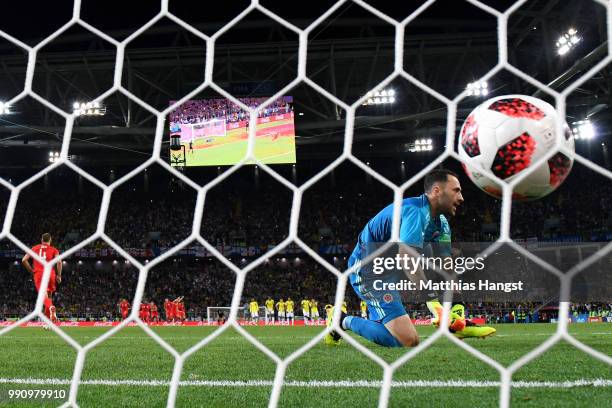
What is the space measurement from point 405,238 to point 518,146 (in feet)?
3.68

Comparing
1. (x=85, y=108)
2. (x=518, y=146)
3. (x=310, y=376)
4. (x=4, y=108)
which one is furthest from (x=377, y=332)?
(x=4, y=108)

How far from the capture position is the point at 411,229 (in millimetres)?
3285

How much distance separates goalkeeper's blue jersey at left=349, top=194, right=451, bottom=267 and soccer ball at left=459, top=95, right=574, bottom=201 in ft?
2.68

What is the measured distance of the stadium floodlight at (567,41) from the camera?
43.8 ft

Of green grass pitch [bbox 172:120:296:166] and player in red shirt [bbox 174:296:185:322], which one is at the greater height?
green grass pitch [bbox 172:120:296:166]

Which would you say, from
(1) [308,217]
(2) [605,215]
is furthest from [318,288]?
(2) [605,215]

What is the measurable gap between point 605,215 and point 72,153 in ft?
71.6

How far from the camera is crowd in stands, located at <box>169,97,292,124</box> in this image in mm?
16297

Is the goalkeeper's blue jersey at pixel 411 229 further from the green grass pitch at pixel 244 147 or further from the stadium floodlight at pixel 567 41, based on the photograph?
the green grass pitch at pixel 244 147

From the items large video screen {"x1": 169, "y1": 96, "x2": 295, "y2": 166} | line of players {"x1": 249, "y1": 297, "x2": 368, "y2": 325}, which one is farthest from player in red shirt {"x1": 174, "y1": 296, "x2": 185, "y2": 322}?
large video screen {"x1": 169, "y1": 96, "x2": 295, "y2": 166}

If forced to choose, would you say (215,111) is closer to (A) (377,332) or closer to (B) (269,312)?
(B) (269,312)

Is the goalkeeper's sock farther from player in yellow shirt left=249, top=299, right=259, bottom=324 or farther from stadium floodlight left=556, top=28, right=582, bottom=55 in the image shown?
player in yellow shirt left=249, top=299, right=259, bottom=324

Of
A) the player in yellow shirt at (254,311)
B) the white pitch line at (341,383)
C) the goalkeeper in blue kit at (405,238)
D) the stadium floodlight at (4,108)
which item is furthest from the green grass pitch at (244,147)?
the white pitch line at (341,383)

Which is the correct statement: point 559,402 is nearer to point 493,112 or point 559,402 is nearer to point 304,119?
point 493,112
